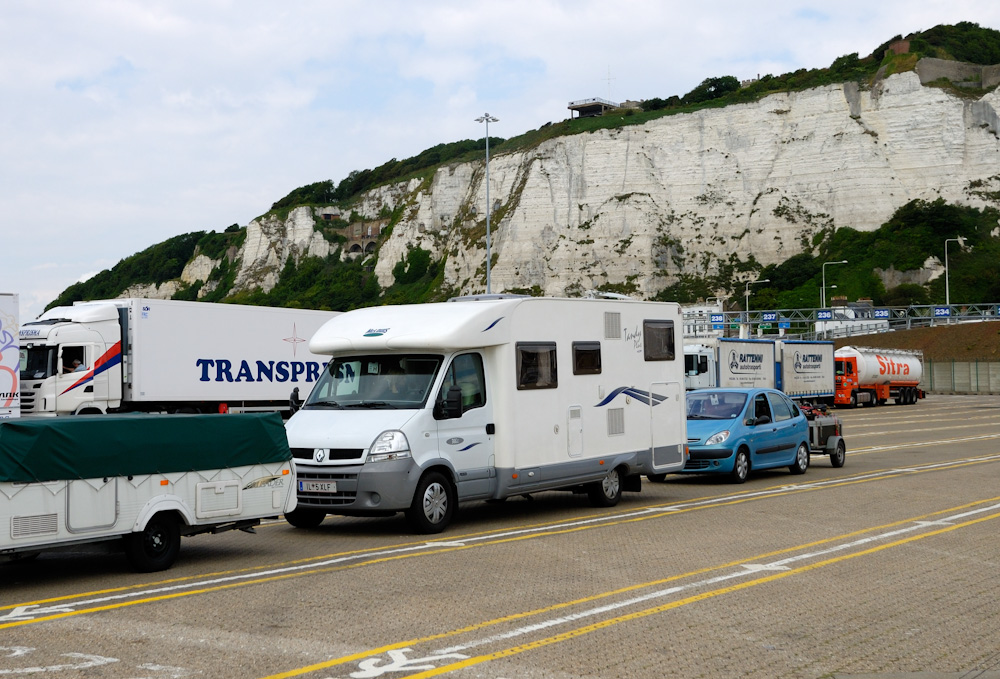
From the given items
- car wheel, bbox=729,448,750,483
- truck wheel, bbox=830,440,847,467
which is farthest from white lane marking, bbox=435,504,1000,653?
truck wheel, bbox=830,440,847,467

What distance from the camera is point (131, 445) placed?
9602mm

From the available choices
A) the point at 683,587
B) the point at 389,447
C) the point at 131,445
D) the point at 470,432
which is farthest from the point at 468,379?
the point at 683,587

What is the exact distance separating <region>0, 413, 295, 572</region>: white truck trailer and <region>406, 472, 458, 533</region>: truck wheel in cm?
163

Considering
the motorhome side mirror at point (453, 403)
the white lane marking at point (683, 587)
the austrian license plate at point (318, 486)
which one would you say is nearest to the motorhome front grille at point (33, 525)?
the austrian license plate at point (318, 486)

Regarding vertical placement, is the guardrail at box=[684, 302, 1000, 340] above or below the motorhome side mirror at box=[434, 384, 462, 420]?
above

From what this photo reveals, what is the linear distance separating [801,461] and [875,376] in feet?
147

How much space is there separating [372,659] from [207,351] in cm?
2521

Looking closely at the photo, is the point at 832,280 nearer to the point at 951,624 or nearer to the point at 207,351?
the point at 207,351

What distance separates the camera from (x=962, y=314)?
8675 centimetres

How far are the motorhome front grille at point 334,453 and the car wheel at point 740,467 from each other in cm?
863

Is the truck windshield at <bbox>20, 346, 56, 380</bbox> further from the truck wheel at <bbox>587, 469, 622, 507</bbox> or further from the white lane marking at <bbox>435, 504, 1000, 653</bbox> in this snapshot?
the white lane marking at <bbox>435, 504, 1000, 653</bbox>

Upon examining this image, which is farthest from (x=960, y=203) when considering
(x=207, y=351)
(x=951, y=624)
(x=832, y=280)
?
(x=951, y=624)

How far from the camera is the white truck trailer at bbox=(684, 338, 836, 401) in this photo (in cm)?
4662

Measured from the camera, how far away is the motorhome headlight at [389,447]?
39.0 feet
